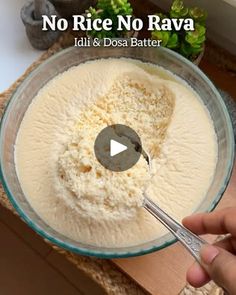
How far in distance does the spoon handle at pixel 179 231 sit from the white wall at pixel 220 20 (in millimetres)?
309

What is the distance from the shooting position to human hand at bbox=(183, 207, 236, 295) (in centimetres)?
49

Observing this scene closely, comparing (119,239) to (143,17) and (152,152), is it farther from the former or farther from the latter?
(143,17)

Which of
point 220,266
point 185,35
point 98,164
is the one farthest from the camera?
point 185,35

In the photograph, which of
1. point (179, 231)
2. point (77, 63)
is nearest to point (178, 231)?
point (179, 231)

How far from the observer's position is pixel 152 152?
2.14ft

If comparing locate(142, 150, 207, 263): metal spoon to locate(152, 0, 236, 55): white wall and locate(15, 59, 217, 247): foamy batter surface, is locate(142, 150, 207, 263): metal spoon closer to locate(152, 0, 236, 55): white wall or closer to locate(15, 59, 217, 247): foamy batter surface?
locate(15, 59, 217, 247): foamy batter surface

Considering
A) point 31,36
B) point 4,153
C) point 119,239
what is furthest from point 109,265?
point 31,36

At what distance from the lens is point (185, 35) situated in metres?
0.73

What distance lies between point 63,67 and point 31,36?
114mm

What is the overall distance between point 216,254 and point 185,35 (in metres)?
0.33

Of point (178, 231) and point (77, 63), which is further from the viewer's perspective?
point (77, 63)

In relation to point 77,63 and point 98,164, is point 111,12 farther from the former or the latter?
point 98,164

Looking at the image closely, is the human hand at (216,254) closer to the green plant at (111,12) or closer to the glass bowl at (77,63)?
the glass bowl at (77,63)

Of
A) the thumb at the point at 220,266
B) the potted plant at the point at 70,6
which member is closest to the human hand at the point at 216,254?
the thumb at the point at 220,266
